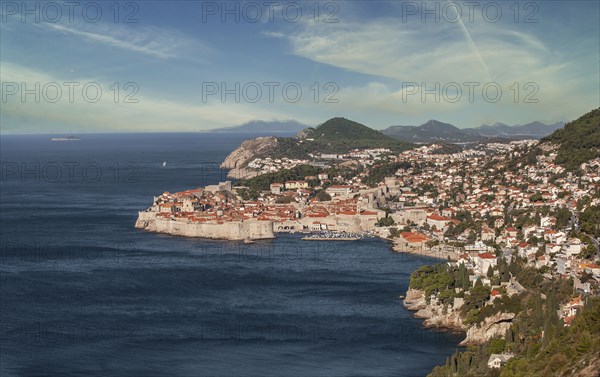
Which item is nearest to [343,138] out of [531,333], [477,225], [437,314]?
[477,225]

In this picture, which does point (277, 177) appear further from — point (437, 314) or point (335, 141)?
point (335, 141)

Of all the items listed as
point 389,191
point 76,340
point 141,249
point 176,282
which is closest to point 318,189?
point 389,191

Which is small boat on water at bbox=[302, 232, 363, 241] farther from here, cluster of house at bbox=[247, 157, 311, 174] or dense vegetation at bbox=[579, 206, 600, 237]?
cluster of house at bbox=[247, 157, 311, 174]

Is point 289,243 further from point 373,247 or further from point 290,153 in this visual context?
point 290,153

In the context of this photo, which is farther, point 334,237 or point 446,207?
point 446,207

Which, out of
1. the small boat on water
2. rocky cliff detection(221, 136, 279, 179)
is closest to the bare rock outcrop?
the small boat on water

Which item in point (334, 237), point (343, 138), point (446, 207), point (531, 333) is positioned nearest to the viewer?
point (531, 333)

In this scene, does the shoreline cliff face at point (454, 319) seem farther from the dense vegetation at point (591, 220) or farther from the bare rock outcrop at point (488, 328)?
the dense vegetation at point (591, 220)
